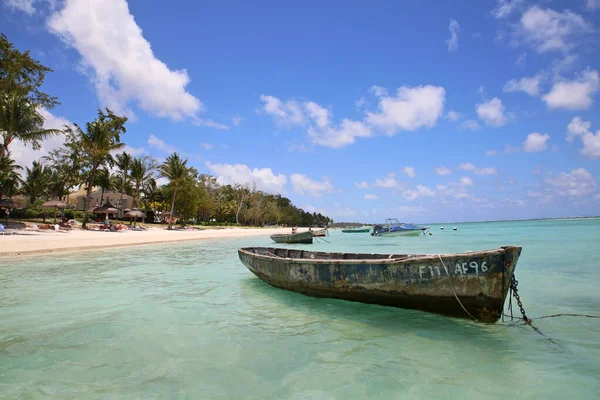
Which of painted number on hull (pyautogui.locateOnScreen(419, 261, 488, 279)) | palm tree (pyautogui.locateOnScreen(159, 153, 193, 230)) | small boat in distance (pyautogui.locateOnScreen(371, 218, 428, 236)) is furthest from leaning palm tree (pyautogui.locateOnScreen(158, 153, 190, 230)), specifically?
painted number on hull (pyautogui.locateOnScreen(419, 261, 488, 279))

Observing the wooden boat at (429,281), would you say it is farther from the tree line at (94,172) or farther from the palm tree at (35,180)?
the palm tree at (35,180)

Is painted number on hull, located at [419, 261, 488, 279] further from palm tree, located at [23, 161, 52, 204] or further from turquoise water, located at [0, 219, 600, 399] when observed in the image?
palm tree, located at [23, 161, 52, 204]

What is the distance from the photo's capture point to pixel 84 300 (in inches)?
300

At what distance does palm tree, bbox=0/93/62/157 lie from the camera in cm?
2223

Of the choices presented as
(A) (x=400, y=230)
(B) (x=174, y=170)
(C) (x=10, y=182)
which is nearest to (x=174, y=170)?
(B) (x=174, y=170)

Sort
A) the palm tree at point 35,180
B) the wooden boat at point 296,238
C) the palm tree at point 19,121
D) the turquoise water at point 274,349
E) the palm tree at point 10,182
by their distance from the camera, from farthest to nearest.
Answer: the palm tree at point 35,180, the palm tree at point 10,182, the wooden boat at point 296,238, the palm tree at point 19,121, the turquoise water at point 274,349

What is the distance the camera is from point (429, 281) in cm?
556

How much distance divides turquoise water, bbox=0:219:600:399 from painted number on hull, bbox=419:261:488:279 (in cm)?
87

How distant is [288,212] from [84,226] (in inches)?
2705

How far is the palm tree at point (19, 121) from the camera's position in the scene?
22.2 m

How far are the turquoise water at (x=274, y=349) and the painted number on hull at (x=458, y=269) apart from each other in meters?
0.87

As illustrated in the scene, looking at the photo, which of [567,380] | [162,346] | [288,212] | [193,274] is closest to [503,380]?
[567,380]

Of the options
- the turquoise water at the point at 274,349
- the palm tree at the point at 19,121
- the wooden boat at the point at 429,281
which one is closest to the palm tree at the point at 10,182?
the palm tree at the point at 19,121

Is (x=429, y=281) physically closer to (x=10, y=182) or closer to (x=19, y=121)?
(x=19, y=121)
